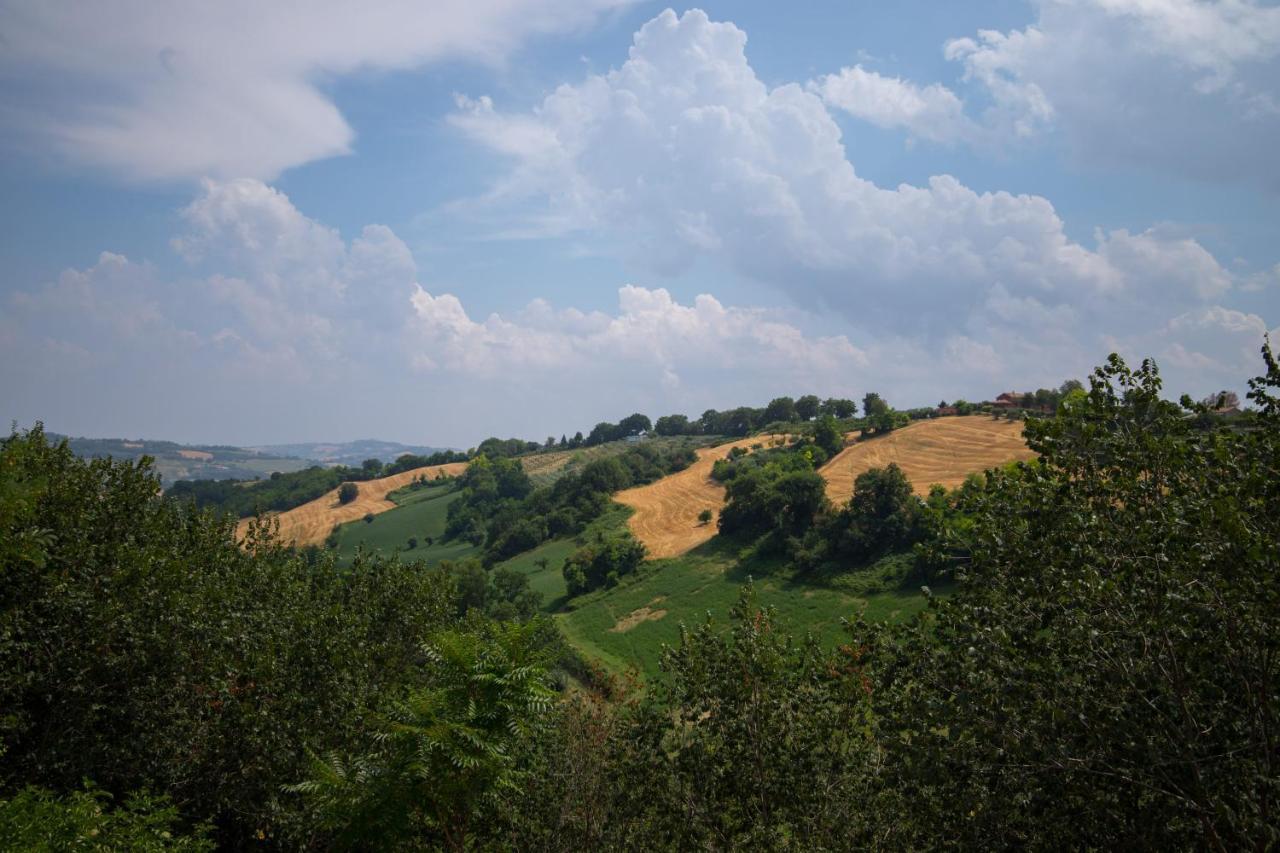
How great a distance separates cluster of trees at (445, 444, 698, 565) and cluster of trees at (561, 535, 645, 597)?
2180 centimetres

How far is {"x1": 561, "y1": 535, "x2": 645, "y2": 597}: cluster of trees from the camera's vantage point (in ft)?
271

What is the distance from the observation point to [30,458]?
25703mm

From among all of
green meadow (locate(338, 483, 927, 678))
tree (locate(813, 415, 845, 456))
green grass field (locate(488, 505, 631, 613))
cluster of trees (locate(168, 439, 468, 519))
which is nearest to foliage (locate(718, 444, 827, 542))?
green meadow (locate(338, 483, 927, 678))

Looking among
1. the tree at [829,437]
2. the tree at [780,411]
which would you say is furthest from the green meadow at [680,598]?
the tree at [780,411]

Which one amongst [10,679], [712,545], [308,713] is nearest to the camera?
[10,679]

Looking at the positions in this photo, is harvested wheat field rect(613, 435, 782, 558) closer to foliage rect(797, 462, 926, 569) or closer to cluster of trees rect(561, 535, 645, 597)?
cluster of trees rect(561, 535, 645, 597)

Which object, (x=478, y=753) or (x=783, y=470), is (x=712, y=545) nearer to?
(x=783, y=470)

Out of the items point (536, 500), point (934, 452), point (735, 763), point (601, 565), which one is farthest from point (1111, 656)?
point (536, 500)

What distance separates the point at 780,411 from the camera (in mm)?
169500

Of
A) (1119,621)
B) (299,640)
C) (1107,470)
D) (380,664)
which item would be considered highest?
(1107,470)

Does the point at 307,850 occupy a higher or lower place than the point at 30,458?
lower

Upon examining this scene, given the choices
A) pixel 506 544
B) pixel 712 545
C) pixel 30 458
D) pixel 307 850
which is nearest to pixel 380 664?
pixel 307 850

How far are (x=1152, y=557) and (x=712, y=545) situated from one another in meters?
76.8

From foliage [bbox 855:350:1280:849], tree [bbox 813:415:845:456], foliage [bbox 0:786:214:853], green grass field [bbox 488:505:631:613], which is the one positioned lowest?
green grass field [bbox 488:505:631:613]
